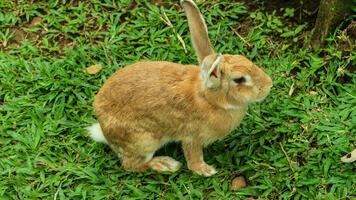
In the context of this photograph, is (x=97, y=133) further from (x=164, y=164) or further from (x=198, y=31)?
(x=198, y=31)

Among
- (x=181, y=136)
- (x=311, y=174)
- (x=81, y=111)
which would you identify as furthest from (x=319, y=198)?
(x=81, y=111)

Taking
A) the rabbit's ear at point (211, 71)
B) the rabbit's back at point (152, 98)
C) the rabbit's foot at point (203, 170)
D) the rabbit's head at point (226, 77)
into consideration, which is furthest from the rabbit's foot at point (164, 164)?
the rabbit's ear at point (211, 71)

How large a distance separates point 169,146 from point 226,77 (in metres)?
1.05

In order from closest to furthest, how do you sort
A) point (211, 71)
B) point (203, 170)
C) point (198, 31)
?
point (211, 71) → point (198, 31) → point (203, 170)

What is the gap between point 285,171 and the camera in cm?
499

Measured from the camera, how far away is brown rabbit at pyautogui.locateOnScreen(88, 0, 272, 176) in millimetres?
4719

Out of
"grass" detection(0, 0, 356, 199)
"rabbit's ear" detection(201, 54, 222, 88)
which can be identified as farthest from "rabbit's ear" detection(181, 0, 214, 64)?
"grass" detection(0, 0, 356, 199)

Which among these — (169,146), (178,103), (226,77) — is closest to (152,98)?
(178,103)

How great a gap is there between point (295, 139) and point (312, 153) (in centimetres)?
18

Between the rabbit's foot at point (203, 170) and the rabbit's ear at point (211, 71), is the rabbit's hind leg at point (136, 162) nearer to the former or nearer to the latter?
the rabbit's foot at point (203, 170)

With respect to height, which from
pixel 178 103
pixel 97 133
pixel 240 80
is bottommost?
pixel 97 133

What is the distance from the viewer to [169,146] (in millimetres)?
5426

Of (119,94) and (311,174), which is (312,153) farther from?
(119,94)

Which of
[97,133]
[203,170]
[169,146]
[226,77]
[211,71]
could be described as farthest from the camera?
[169,146]
